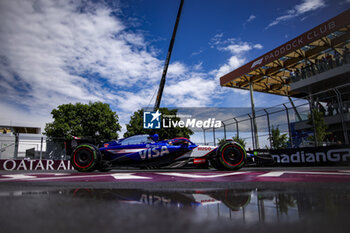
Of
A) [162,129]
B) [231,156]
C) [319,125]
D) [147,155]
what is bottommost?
[231,156]

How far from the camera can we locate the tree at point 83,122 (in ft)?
89.1

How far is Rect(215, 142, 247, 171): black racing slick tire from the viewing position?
19.1ft

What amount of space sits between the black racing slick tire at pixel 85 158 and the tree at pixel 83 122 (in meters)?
22.2

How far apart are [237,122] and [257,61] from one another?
8.11 meters

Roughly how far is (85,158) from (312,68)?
67.6 feet

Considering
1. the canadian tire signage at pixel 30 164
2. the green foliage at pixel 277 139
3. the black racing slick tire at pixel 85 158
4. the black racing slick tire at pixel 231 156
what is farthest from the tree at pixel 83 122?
the black racing slick tire at pixel 231 156

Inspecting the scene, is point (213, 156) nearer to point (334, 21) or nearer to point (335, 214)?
point (335, 214)

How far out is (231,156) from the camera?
595 centimetres

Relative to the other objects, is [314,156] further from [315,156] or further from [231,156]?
[231,156]

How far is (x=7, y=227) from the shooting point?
923 millimetres

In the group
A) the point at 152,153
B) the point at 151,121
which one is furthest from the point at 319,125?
the point at 151,121

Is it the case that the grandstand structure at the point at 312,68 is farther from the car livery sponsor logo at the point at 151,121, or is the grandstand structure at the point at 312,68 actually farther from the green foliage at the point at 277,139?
the car livery sponsor logo at the point at 151,121

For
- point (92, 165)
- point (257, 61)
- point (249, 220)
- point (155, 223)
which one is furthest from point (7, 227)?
point (257, 61)

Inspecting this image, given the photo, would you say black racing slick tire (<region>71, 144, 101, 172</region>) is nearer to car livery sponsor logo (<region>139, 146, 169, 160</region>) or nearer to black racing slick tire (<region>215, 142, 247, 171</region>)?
car livery sponsor logo (<region>139, 146, 169, 160</region>)
